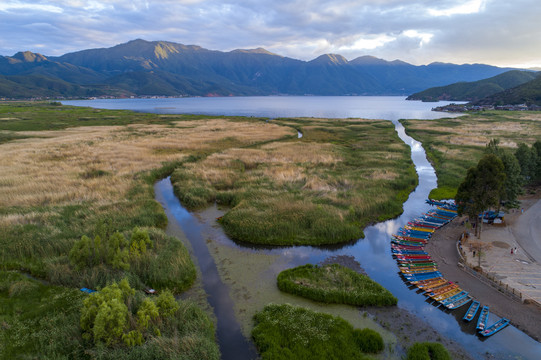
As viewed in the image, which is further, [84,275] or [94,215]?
[94,215]

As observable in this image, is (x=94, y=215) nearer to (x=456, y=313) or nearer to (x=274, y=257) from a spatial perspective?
(x=274, y=257)

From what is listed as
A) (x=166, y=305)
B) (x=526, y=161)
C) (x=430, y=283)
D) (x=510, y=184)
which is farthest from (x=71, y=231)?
(x=526, y=161)

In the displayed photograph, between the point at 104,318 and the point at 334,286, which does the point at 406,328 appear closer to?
the point at 334,286

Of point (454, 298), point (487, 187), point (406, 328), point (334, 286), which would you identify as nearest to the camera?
point (406, 328)

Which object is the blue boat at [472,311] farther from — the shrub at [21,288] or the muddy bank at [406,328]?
the shrub at [21,288]

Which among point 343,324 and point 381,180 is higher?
point 381,180

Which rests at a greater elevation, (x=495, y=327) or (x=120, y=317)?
(x=120, y=317)

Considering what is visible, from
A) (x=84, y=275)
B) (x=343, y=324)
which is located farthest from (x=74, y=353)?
(x=343, y=324)

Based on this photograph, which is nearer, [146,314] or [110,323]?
[110,323]
